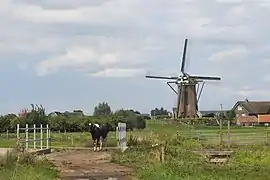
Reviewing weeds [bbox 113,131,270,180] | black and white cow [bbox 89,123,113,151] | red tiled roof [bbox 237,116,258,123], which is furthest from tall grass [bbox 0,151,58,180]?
red tiled roof [bbox 237,116,258,123]

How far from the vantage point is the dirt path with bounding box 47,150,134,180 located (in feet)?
75.6

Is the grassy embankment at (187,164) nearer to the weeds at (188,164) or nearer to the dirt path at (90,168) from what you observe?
the weeds at (188,164)

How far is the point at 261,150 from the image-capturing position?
36344mm

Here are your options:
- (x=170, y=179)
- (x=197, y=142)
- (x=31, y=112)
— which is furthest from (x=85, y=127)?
(x=170, y=179)

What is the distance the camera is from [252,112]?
130750 mm

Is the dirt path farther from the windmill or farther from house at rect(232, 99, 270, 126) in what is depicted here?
house at rect(232, 99, 270, 126)

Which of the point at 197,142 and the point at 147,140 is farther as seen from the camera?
the point at 197,142

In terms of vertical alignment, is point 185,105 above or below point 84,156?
above

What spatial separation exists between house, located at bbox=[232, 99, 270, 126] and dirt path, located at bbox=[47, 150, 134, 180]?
9070cm

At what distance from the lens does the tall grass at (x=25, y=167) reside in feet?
64.5

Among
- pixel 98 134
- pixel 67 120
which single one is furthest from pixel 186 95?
pixel 98 134

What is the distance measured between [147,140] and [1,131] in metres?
48.0

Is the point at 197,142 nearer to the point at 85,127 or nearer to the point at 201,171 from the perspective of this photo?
the point at 201,171

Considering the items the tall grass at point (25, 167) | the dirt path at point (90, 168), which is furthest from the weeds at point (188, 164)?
the tall grass at point (25, 167)
